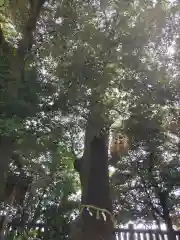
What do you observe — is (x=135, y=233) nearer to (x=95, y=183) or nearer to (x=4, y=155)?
(x=95, y=183)

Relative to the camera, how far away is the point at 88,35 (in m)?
4.51

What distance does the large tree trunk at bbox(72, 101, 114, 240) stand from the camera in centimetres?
435

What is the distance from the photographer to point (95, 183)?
481cm

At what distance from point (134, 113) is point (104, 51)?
41.1 inches

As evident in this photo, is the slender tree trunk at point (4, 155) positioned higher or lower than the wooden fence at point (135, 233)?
higher

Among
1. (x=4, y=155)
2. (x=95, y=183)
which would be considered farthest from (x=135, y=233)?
(x=4, y=155)

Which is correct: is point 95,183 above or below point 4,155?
below

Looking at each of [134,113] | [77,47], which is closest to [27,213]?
[134,113]

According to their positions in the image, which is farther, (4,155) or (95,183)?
(95,183)

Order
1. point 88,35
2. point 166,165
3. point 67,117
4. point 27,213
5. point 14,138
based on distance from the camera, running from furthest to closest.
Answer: point 166,165 → point 27,213 → point 67,117 → point 88,35 → point 14,138

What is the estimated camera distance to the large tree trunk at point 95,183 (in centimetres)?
435

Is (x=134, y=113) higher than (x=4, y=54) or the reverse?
the reverse

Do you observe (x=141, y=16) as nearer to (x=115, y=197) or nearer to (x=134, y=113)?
(x=134, y=113)

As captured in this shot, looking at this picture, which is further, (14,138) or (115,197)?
(115,197)
